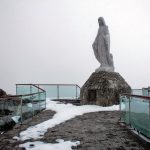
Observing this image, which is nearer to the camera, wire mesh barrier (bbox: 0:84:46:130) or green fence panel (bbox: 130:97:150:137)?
green fence panel (bbox: 130:97:150:137)

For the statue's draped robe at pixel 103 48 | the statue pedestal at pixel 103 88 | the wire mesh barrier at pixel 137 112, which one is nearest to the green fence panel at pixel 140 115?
the wire mesh barrier at pixel 137 112

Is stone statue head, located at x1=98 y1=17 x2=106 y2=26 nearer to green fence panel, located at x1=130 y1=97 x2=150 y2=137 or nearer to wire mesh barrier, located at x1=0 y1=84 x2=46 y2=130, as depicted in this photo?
wire mesh barrier, located at x1=0 y1=84 x2=46 y2=130

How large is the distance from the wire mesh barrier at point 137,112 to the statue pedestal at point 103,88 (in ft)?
21.1

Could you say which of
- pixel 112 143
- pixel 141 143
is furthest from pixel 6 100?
pixel 141 143

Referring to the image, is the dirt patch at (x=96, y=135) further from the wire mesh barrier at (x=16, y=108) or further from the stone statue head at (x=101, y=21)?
the stone statue head at (x=101, y=21)

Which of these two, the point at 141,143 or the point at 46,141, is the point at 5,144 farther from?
the point at 141,143

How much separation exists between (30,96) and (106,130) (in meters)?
4.33

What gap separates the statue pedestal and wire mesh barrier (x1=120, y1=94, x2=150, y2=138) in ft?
21.1

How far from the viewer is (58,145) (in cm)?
717

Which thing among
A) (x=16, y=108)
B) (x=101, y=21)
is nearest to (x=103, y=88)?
(x=101, y=21)

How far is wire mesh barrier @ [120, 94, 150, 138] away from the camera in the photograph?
23.7 feet

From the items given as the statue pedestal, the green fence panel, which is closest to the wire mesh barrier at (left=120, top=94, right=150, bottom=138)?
the green fence panel

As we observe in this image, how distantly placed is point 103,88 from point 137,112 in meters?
8.80

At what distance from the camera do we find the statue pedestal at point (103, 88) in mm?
16844
